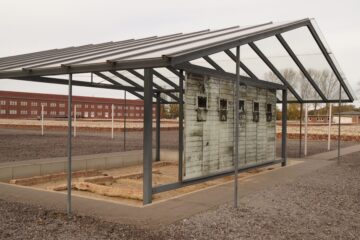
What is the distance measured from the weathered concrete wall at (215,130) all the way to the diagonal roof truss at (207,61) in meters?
0.35

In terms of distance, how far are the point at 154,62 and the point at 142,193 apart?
128 inches

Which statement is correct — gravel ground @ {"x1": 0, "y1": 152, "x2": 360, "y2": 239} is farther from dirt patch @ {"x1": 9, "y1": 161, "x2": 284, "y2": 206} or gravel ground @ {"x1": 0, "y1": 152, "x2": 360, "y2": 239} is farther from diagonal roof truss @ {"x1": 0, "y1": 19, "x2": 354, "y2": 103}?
diagonal roof truss @ {"x1": 0, "y1": 19, "x2": 354, "y2": 103}

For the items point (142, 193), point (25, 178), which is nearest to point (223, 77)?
point (142, 193)

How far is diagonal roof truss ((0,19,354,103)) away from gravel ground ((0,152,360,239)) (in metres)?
2.60

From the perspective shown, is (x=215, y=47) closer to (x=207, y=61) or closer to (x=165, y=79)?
(x=207, y=61)

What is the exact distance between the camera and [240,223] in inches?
258

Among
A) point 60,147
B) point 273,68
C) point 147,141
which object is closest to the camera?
point 147,141

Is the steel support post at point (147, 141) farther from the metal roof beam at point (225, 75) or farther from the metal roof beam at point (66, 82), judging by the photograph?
the metal roof beam at point (66, 82)

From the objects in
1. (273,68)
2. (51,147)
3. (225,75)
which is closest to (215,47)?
(225,75)

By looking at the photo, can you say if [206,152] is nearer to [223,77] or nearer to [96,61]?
[223,77]

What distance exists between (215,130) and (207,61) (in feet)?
8.69

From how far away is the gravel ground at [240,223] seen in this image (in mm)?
5879

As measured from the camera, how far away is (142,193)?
27.7ft

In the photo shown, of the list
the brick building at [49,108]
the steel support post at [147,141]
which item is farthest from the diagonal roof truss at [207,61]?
the brick building at [49,108]
